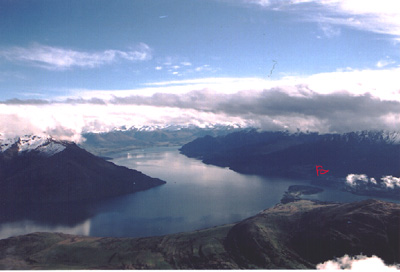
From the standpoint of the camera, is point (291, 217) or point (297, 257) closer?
point (297, 257)

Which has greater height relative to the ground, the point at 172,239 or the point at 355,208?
the point at 355,208

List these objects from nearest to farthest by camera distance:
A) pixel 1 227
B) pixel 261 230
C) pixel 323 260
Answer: pixel 323 260 → pixel 261 230 → pixel 1 227

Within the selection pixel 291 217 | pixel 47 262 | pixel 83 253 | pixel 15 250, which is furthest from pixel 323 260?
pixel 15 250

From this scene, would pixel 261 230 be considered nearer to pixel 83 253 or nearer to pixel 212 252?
pixel 212 252

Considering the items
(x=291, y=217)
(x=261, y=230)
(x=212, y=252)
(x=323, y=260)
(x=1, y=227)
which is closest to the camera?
(x=323, y=260)

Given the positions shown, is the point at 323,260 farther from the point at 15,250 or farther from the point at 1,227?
the point at 1,227

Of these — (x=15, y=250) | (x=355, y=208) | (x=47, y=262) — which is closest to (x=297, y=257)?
(x=355, y=208)
